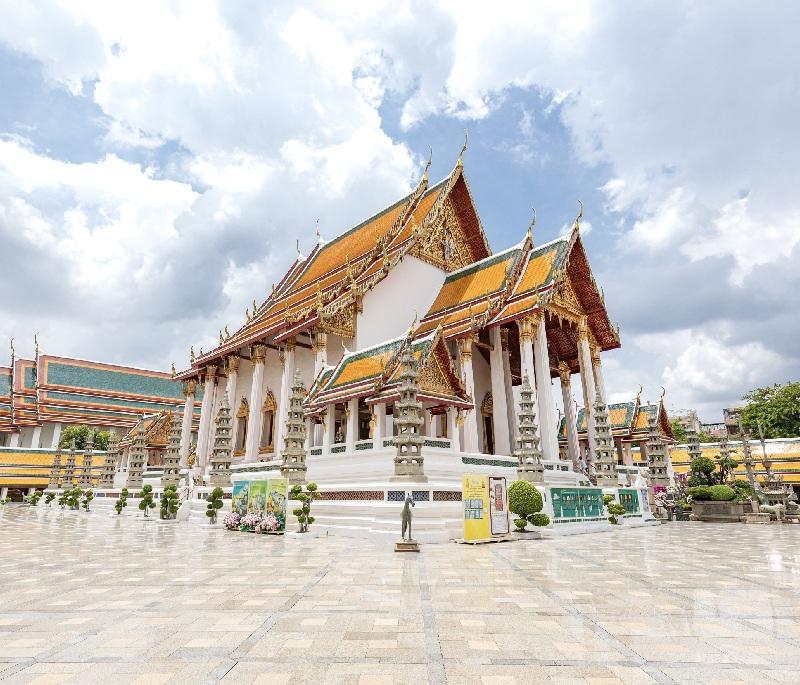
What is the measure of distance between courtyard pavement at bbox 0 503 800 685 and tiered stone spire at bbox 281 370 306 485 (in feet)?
21.2

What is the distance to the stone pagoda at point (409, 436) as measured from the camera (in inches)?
486

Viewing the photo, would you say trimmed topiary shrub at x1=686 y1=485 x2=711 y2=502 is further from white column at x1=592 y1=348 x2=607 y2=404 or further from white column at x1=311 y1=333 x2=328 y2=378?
white column at x1=311 y1=333 x2=328 y2=378

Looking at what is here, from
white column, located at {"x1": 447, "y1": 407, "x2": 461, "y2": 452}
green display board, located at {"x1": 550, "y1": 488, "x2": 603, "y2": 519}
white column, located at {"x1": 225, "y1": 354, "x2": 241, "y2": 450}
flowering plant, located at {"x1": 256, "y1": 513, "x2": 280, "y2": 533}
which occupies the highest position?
white column, located at {"x1": 225, "y1": 354, "x2": 241, "y2": 450}

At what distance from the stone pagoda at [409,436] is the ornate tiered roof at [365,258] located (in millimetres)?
7349

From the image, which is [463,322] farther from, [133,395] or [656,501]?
[133,395]

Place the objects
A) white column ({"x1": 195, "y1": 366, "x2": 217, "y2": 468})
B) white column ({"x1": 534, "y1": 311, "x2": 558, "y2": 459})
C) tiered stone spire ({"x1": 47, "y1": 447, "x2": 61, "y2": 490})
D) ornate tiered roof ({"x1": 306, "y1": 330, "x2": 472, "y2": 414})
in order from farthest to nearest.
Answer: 1. tiered stone spire ({"x1": 47, "y1": 447, "x2": 61, "y2": 490})
2. white column ({"x1": 195, "y1": 366, "x2": 217, "y2": 468})
3. white column ({"x1": 534, "y1": 311, "x2": 558, "y2": 459})
4. ornate tiered roof ({"x1": 306, "y1": 330, "x2": 472, "y2": 414})

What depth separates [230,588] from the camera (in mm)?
5848

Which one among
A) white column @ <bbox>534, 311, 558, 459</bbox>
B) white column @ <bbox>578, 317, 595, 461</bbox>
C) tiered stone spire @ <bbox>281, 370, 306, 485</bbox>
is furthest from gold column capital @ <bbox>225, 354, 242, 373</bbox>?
white column @ <bbox>578, 317, 595, 461</bbox>

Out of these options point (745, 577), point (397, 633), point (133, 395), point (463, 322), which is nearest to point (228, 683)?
point (397, 633)

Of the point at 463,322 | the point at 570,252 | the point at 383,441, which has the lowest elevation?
the point at 383,441

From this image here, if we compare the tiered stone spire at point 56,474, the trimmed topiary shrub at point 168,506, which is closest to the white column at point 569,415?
the trimmed topiary shrub at point 168,506

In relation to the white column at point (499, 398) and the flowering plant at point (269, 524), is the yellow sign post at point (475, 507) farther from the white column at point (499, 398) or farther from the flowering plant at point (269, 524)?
the white column at point (499, 398)

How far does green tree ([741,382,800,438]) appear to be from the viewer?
40.4m

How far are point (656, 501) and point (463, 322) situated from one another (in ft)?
33.8
